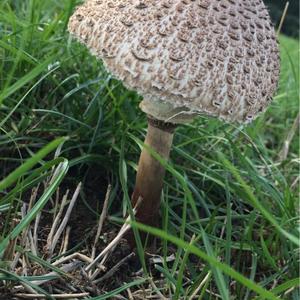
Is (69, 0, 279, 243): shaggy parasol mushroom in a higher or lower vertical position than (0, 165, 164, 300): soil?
higher

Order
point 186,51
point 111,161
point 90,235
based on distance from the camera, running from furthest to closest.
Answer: point 111,161 < point 90,235 < point 186,51

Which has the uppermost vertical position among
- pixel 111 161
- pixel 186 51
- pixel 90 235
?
pixel 186 51

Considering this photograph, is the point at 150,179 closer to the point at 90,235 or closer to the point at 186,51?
the point at 90,235

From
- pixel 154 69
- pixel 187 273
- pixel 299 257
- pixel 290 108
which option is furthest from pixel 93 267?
pixel 290 108

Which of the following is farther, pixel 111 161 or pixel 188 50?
pixel 111 161

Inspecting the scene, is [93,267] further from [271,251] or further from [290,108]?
[290,108]

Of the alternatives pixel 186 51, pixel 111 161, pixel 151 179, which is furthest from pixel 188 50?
pixel 111 161

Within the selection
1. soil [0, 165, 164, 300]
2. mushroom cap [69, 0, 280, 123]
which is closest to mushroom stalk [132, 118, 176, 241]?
soil [0, 165, 164, 300]

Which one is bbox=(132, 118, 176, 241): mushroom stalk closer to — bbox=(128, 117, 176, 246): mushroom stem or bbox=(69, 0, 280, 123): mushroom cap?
bbox=(128, 117, 176, 246): mushroom stem
